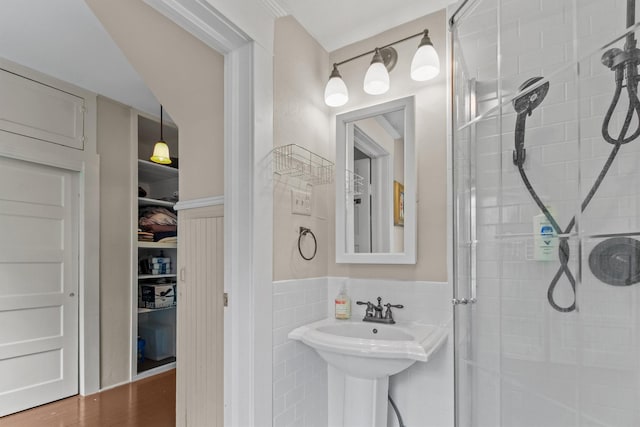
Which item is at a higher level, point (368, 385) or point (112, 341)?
point (368, 385)

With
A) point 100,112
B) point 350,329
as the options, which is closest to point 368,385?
point 350,329

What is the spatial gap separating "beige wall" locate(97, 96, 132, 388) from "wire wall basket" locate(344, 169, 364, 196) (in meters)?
2.18

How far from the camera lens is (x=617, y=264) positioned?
0.81m

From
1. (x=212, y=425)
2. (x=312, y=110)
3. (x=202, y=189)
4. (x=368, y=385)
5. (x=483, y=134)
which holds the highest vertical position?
(x=312, y=110)

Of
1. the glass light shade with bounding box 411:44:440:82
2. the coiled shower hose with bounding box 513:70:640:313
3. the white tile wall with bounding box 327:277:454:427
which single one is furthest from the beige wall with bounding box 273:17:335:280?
the coiled shower hose with bounding box 513:70:640:313

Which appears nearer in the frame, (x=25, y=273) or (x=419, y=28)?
(x=419, y=28)

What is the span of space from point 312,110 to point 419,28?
681mm

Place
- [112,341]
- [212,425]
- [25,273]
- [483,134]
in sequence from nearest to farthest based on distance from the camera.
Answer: [483,134]
[212,425]
[25,273]
[112,341]

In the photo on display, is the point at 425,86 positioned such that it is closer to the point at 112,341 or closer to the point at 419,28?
the point at 419,28

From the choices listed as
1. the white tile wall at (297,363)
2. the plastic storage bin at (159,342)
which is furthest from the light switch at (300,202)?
the plastic storage bin at (159,342)

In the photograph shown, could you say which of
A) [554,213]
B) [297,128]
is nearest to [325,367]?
[297,128]

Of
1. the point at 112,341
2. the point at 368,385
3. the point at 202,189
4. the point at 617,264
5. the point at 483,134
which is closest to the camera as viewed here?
the point at 617,264

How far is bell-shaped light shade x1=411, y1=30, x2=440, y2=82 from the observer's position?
5.24 ft

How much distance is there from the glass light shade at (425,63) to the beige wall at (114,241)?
2.61m
